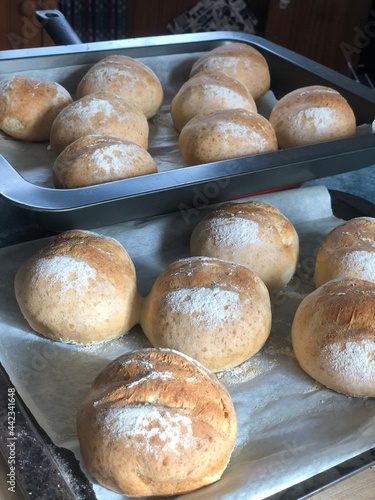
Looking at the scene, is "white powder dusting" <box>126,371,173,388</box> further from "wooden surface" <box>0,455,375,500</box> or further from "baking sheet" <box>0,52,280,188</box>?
"baking sheet" <box>0,52,280,188</box>

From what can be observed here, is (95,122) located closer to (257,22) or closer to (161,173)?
(161,173)

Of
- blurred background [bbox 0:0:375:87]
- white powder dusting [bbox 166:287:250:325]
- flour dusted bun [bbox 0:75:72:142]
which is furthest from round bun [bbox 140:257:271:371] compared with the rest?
blurred background [bbox 0:0:375:87]

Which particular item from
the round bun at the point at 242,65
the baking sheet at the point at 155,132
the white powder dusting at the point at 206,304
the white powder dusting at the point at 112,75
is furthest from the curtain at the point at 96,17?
the white powder dusting at the point at 206,304

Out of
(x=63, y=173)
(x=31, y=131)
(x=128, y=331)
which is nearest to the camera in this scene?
(x=128, y=331)

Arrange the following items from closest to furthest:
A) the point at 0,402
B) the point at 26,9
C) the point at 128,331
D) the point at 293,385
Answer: the point at 0,402, the point at 293,385, the point at 128,331, the point at 26,9

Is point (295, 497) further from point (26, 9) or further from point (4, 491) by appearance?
point (26, 9)

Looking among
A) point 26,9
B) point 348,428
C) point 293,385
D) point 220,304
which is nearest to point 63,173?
point 220,304

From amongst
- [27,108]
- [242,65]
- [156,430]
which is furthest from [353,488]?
[242,65]
